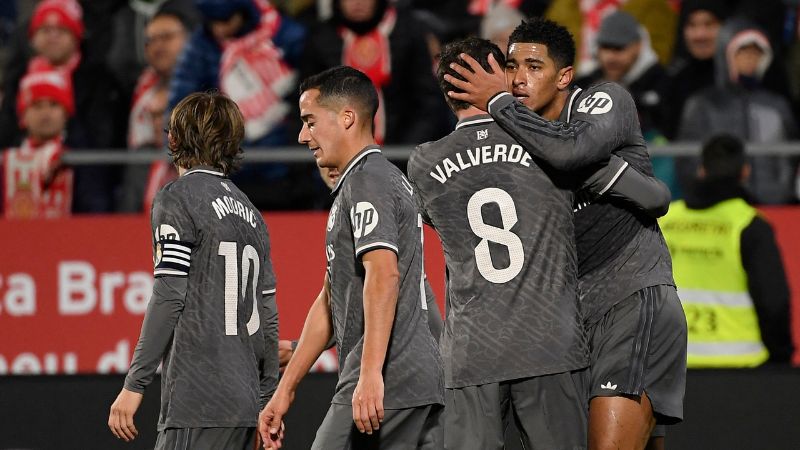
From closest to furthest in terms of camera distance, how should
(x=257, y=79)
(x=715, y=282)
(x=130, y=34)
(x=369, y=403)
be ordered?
(x=369, y=403) < (x=715, y=282) < (x=257, y=79) < (x=130, y=34)

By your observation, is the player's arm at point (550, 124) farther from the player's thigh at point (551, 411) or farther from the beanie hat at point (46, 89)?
the beanie hat at point (46, 89)

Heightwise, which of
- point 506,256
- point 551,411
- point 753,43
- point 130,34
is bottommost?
point 551,411

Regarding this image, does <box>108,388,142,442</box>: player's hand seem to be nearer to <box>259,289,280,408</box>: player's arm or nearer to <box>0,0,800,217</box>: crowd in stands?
<box>259,289,280,408</box>: player's arm

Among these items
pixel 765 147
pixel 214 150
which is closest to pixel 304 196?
pixel 765 147

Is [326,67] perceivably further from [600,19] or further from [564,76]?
[564,76]

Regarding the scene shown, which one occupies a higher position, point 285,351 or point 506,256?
point 506,256

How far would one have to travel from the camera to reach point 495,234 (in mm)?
4973

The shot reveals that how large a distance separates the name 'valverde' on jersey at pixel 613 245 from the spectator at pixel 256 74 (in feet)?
12.7

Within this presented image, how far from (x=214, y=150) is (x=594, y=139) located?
53.8 inches

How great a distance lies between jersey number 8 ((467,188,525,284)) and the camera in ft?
16.2

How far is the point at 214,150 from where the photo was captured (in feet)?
16.3

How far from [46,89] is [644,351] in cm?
562

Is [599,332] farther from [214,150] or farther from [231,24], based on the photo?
[231,24]

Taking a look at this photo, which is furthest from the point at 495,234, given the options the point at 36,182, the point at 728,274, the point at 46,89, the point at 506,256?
the point at 46,89
